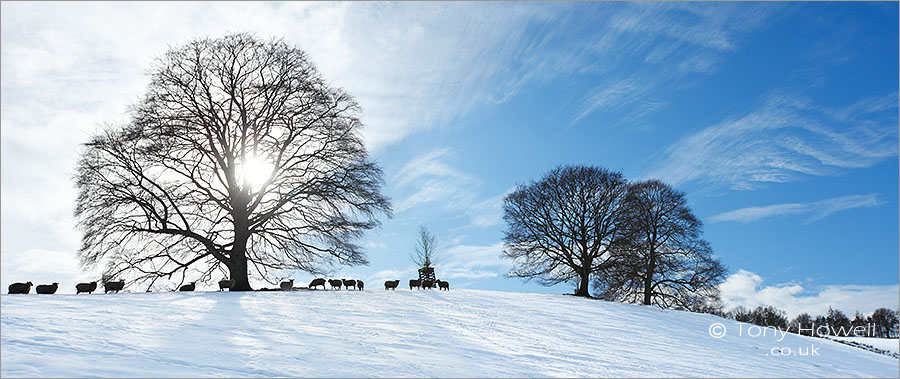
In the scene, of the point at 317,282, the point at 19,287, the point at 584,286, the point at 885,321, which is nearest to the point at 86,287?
the point at 19,287

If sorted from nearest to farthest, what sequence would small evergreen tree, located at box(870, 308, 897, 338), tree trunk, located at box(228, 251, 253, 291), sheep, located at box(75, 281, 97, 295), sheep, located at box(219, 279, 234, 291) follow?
sheep, located at box(75, 281, 97, 295) < sheep, located at box(219, 279, 234, 291) < tree trunk, located at box(228, 251, 253, 291) < small evergreen tree, located at box(870, 308, 897, 338)

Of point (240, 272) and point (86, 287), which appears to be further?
point (240, 272)

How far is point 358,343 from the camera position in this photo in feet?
33.3

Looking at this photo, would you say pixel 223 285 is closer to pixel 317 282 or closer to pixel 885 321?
pixel 317 282

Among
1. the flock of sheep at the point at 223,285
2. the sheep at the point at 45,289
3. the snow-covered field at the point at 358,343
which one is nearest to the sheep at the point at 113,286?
the flock of sheep at the point at 223,285

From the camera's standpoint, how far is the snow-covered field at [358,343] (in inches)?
302

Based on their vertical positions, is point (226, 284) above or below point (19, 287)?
above

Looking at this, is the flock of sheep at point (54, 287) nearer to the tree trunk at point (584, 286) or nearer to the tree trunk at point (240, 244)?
the tree trunk at point (240, 244)

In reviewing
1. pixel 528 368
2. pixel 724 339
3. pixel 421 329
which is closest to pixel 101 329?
pixel 421 329

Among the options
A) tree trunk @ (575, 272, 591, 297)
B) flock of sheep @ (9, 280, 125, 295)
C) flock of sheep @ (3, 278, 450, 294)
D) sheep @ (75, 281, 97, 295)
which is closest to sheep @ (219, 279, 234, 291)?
flock of sheep @ (3, 278, 450, 294)

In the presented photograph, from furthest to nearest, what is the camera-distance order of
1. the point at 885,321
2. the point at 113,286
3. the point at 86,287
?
the point at 885,321
the point at 113,286
the point at 86,287

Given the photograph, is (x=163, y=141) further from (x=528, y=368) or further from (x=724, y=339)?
(x=724, y=339)

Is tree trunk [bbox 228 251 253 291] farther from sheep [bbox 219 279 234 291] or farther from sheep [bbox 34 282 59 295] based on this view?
sheep [bbox 34 282 59 295]

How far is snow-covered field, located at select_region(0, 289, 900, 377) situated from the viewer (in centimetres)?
768
